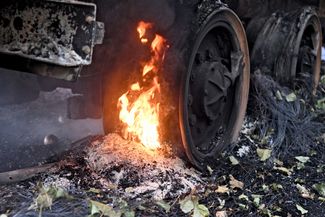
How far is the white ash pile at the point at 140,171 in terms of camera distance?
120 inches

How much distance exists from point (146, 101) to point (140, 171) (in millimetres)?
474

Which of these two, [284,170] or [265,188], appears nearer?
[265,188]

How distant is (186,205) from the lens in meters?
2.94

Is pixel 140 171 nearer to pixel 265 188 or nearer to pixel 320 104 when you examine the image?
pixel 265 188

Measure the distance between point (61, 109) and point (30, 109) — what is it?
33cm

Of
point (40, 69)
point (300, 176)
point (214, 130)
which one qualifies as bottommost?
point (300, 176)

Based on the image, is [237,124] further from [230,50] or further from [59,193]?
[59,193]

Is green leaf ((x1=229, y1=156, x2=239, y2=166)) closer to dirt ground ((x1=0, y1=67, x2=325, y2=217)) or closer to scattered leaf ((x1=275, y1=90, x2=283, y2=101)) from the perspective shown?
dirt ground ((x1=0, y1=67, x2=325, y2=217))

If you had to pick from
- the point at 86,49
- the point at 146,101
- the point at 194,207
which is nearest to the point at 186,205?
the point at 194,207

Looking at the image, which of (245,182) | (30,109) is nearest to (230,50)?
(245,182)

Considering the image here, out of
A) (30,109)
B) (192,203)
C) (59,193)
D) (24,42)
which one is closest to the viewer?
(24,42)

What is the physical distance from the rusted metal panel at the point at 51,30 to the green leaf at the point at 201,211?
3.72ft

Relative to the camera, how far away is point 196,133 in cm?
370

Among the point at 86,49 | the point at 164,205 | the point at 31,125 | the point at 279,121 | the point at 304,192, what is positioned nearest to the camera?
the point at 86,49
